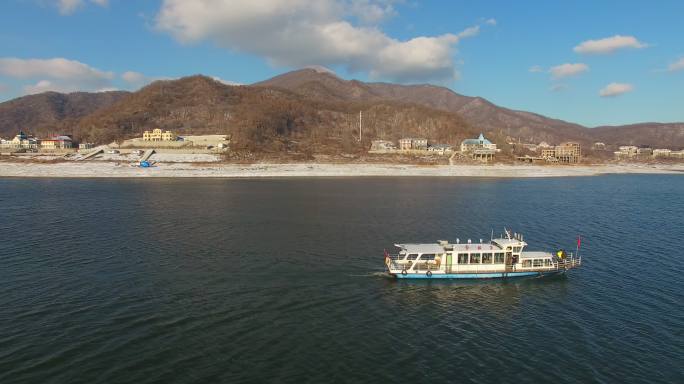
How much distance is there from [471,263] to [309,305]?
55.3 ft

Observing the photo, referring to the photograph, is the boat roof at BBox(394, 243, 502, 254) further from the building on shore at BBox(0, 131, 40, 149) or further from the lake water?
the building on shore at BBox(0, 131, 40, 149)

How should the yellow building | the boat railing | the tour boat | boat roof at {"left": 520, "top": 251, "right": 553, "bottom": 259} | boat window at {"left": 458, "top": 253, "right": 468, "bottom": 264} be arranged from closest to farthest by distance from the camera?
1. the tour boat
2. boat window at {"left": 458, "top": 253, "right": 468, "bottom": 264}
3. the boat railing
4. boat roof at {"left": 520, "top": 251, "right": 553, "bottom": 259}
5. the yellow building

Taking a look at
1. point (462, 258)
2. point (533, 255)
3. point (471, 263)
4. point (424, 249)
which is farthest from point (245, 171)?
point (533, 255)

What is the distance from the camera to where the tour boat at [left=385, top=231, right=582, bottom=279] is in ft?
124

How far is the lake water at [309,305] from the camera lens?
A: 73.7ft

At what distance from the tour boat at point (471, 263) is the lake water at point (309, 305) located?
43.8 inches

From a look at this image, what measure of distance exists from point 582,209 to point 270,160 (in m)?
115

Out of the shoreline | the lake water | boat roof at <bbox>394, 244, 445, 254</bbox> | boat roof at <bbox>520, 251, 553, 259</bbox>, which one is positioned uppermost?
the shoreline

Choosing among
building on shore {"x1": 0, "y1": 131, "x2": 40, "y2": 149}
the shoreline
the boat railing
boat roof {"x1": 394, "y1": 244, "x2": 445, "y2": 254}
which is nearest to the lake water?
the boat railing

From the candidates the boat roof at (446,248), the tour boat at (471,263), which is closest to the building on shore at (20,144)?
the boat roof at (446,248)

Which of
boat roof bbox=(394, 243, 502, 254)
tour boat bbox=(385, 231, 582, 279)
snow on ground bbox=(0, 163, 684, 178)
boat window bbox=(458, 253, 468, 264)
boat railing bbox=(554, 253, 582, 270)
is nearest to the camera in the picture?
tour boat bbox=(385, 231, 582, 279)

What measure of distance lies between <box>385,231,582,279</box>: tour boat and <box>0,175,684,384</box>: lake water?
111 centimetres

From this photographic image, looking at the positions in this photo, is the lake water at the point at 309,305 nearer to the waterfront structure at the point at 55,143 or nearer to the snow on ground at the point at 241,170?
the snow on ground at the point at 241,170

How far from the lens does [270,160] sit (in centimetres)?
16412
